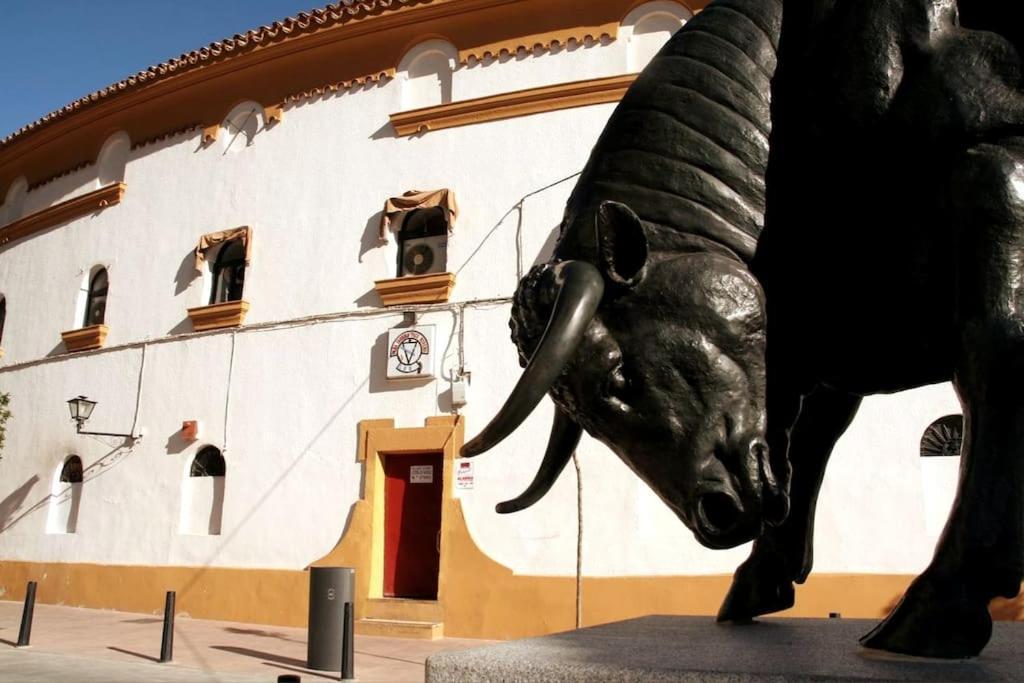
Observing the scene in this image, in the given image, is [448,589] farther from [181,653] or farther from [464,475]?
[181,653]

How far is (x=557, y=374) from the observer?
4.94 feet

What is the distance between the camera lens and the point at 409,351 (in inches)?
410

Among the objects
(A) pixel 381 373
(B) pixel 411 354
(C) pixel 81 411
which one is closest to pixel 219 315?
(C) pixel 81 411

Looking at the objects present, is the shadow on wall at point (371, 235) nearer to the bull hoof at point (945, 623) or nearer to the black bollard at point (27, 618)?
the black bollard at point (27, 618)

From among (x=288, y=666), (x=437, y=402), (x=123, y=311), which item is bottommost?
(x=288, y=666)

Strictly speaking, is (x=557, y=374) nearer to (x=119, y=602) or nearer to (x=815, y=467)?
(x=815, y=467)

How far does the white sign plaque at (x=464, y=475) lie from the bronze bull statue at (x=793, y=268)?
26.5ft

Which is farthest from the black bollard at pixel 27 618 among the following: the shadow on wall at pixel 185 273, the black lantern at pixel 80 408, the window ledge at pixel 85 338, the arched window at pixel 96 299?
the arched window at pixel 96 299

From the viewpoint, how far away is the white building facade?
29.5 ft

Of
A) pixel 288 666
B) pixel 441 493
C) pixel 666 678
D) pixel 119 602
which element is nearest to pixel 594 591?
pixel 441 493

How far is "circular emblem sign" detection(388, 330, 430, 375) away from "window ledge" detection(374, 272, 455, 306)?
0.47 meters

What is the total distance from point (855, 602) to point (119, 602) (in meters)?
9.49

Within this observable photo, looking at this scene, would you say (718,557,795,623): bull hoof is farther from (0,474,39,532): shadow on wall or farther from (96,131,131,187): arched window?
(96,131,131,187): arched window

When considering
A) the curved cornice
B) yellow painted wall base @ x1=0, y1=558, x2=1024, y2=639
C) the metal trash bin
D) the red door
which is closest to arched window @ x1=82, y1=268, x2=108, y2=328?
the curved cornice
